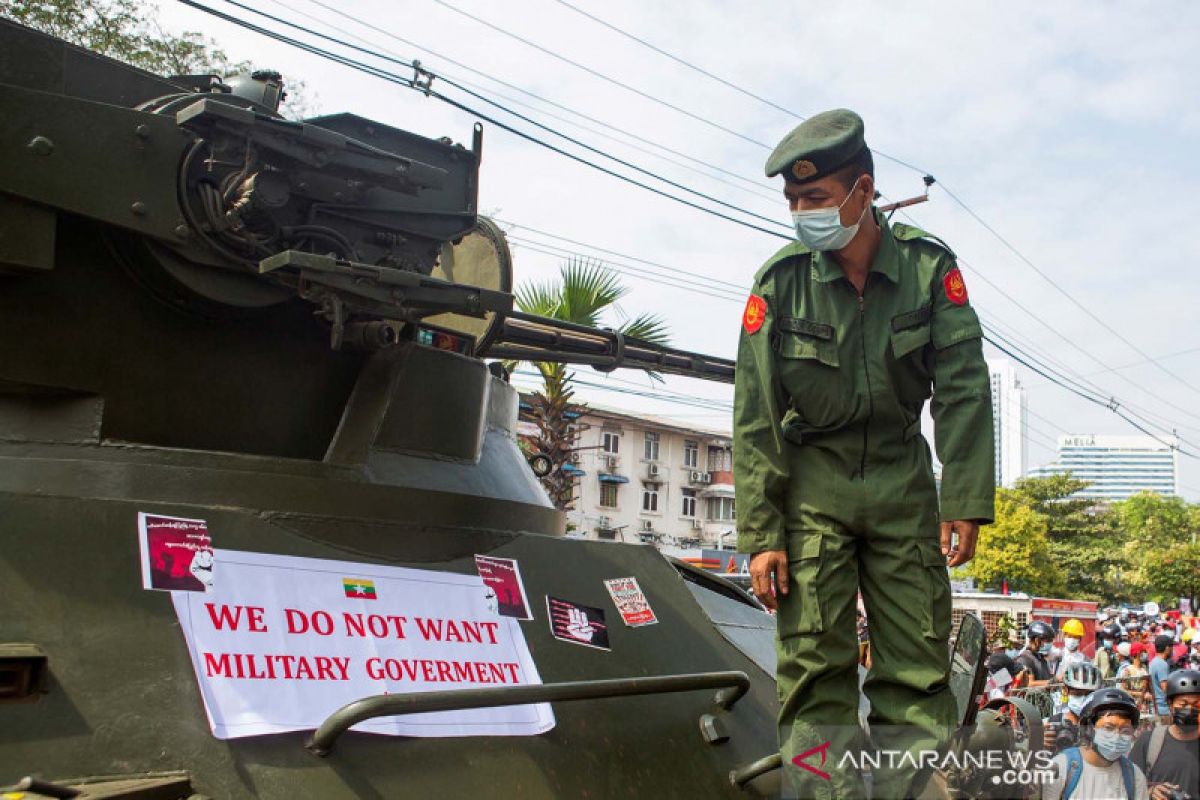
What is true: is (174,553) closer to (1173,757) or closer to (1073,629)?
(1173,757)

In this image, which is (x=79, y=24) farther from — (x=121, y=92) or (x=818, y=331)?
(x=818, y=331)

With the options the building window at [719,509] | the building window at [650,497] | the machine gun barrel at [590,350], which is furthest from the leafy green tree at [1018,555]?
the machine gun barrel at [590,350]

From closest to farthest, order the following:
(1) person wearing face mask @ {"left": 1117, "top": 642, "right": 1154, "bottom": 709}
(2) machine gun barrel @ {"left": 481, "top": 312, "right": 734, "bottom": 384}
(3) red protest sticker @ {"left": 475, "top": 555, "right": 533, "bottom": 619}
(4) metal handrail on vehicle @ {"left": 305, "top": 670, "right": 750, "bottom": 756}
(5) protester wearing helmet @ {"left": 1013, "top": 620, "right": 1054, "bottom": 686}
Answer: (4) metal handrail on vehicle @ {"left": 305, "top": 670, "right": 750, "bottom": 756}
(3) red protest sticker @ {"left": 475, "top": 555, "right": 533, "bottom": 619}
(2) machine gun barrel @ {"left": 481, "top": 312, "right": 734, "bottom": 384}
(5) protester wearing helmet @ {"left": 1013, "top": 620, "right": 1054, "bottom": 686}
(1) person wearing face mask @ {"left": 1117, "top": 642, "right": 1154, "bottom": 709}

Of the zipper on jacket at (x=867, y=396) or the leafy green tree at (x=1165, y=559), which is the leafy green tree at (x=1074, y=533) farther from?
the zipper on jacket at (x=867, y=396)

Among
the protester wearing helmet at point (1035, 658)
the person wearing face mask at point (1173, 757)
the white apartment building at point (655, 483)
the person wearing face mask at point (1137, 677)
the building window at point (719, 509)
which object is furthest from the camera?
the building window at point (719, 509)

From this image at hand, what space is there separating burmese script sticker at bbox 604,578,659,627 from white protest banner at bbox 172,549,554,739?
1.58 feet

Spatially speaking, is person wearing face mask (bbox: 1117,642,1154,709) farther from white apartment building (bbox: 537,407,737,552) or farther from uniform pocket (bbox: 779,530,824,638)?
white apartment building (bbox: 537,407,737,552)

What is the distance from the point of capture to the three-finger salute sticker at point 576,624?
362cm

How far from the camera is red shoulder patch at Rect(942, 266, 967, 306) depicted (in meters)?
3.02

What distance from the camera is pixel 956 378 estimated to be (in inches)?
116

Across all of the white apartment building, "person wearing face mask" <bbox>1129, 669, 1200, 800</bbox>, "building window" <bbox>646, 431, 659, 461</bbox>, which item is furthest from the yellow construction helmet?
"building window" <bbox>646, 431, 659, 461</bbox>

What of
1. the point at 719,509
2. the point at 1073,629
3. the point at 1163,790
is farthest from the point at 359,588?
the point at 719,509

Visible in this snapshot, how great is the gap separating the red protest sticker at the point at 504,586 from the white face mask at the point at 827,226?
139 cm

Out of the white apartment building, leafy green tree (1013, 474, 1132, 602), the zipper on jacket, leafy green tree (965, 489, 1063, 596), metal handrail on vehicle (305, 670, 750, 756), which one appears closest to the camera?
metal handrail on vehicle (305, 670, 750, 756)
